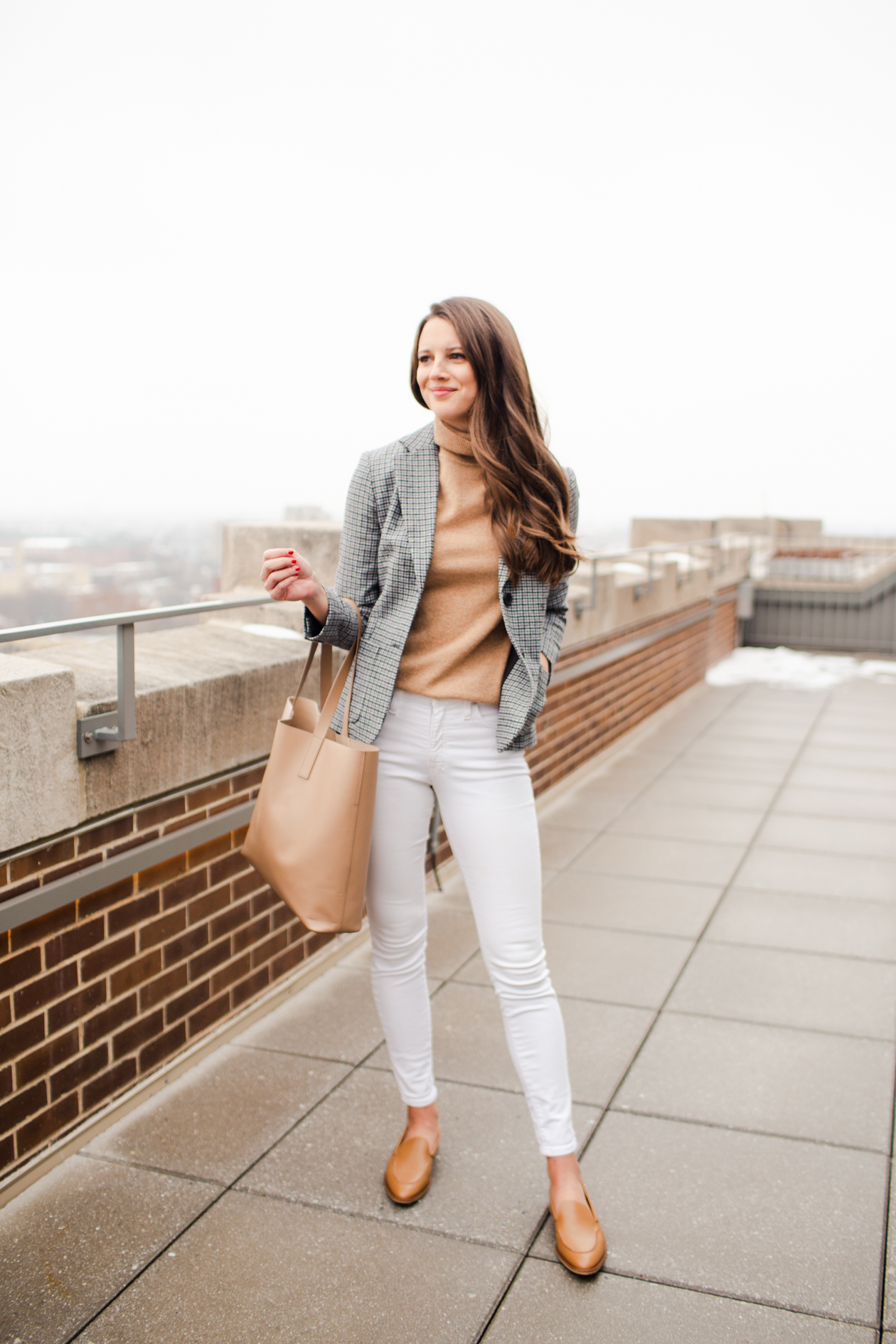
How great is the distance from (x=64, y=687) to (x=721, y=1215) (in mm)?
1927

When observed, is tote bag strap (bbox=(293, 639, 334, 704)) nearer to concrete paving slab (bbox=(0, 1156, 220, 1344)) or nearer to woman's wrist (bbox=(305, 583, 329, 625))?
woman's wrist (bbox=(305, 583, 329, 625))

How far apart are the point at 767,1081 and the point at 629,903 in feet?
5.14

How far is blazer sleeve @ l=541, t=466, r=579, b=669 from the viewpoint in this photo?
2.56m

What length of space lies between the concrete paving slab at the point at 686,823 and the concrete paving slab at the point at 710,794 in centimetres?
10

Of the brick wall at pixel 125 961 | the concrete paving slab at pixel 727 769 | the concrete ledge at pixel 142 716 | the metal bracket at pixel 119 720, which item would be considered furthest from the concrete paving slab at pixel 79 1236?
the concrete paving slab at pixel 727 769

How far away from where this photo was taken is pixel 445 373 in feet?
7.78

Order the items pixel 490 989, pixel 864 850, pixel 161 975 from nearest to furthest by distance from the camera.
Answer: pixel 161 975
pixel 490 989
pixel 864 850

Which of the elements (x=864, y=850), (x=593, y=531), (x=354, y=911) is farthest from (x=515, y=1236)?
(x=864, y=850)

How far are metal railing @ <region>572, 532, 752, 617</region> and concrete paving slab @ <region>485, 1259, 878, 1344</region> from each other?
172 cm

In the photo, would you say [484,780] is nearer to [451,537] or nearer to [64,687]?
[451,537]

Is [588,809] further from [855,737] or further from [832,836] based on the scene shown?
[855,737]

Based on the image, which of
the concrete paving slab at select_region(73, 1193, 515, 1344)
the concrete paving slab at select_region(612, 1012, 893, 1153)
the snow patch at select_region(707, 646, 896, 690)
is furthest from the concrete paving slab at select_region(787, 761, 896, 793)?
the concrete paving slab at select_region(73, 1193, 515, 1344)

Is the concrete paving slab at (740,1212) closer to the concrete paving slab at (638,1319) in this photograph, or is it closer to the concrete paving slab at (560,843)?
the concrete paving slab at (638,1319)

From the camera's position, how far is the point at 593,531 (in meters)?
3.32
